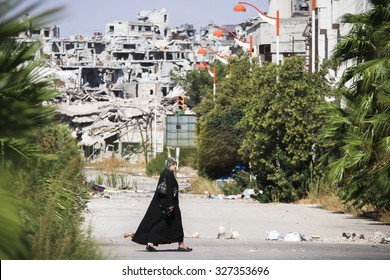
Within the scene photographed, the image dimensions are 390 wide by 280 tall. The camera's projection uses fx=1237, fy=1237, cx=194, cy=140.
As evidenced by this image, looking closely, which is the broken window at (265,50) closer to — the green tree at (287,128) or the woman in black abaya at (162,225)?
the green tree at (287,128)

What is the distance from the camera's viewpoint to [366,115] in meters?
25.1

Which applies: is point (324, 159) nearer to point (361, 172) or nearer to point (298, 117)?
point (298, 117)

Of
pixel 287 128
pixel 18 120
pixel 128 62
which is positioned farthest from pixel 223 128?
pixel 128 62

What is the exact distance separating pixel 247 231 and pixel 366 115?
3795 millimetres

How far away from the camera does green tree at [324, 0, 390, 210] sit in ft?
74.9

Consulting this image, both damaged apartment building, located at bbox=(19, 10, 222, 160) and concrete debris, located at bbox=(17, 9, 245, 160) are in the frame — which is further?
damaged apartment building, located at bbox=(19, 10, 222, 160)

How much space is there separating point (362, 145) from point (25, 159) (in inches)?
672

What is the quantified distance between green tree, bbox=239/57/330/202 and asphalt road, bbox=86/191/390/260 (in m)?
1.20

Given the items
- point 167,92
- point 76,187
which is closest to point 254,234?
point 76,187

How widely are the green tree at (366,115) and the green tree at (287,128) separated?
5751 millimetres

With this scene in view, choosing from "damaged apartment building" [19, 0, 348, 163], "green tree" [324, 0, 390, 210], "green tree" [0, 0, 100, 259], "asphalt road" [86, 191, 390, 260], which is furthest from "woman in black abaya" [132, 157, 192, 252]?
"damaged apartment building" [19, 0, 348, 163]

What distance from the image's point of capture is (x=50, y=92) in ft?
27.1

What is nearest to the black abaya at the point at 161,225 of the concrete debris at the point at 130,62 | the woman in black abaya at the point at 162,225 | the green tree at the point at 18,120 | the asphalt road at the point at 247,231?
the woman in black abaya at the point at 162,225

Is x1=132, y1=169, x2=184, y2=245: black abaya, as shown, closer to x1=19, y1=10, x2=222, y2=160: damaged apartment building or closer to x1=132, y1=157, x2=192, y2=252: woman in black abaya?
x1=132, y1=157, x2=192, y2=252: woman in black abaya
